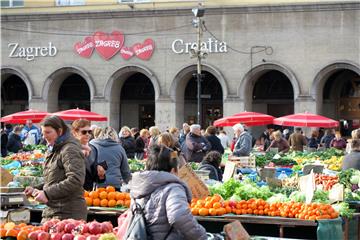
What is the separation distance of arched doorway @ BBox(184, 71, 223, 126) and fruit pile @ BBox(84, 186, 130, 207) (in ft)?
Answer: 87.2

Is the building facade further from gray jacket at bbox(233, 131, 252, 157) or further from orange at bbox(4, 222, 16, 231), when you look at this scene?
orange at bbox(4, 222, 16, 231)

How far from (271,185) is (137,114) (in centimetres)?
2609

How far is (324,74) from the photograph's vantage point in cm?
3303

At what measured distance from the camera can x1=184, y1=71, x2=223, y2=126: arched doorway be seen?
125 ft

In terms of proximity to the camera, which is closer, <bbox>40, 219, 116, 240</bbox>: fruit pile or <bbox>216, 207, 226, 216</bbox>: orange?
<bbox>40, 219, 116, 240</bbox>: fruit pile

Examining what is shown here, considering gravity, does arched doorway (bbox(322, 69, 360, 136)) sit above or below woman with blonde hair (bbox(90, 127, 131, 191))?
above

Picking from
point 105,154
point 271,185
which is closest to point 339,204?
point 271,185

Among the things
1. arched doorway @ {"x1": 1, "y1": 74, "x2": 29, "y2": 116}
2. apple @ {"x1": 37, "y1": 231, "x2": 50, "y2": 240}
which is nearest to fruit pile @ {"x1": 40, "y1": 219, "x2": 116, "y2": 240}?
apple @ {"x1": 37, "y1": 231, "x2": 50, "y2": 240}

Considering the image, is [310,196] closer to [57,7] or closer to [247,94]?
[247,94]

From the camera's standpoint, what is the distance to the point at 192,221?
6473 millimetres

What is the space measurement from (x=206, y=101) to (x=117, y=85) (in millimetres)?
4574

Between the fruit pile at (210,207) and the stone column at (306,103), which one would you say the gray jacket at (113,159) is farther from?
the stone column at (306,103)

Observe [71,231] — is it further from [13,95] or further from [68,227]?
[13,95]

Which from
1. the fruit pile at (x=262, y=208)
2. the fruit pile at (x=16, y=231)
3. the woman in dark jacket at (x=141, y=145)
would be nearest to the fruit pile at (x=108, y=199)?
the fruit pile at (x=262, y=208)
